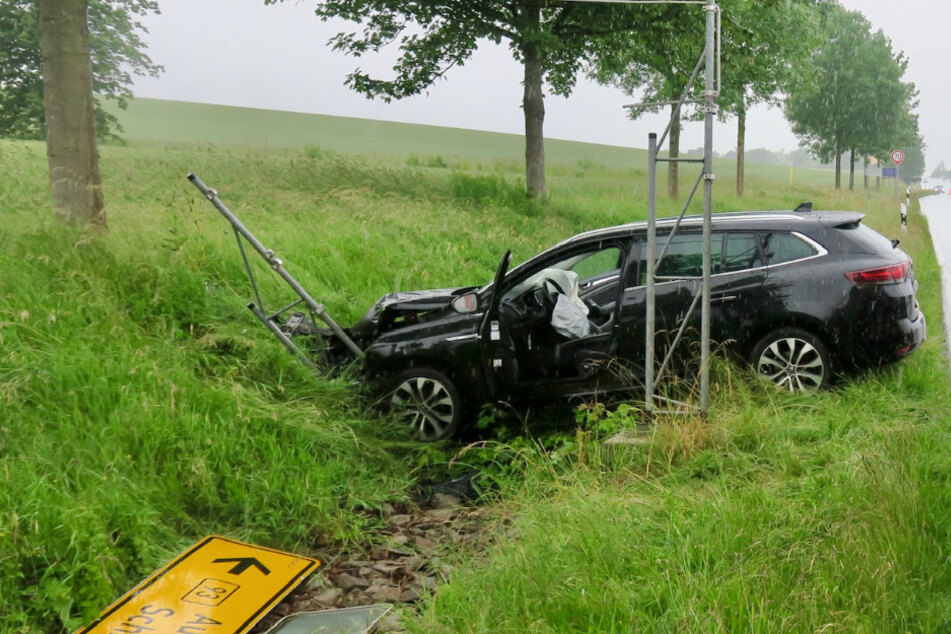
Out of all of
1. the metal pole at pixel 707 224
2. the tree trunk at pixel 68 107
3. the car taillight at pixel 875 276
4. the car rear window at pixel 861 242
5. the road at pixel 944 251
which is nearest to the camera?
the metal pole at pixel 707 224

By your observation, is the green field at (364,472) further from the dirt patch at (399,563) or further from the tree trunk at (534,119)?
the tree trunk at (534,119)

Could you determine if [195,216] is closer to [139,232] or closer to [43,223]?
[139,232]

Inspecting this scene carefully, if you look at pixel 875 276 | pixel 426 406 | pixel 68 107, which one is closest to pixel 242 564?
pixel 426 406

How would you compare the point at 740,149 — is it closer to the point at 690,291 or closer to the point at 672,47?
the point at 672,47

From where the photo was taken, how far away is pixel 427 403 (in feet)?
25.9

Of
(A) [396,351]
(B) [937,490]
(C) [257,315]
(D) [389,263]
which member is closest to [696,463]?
(B) [937,490]

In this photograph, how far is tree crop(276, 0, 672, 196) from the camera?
1958 cm

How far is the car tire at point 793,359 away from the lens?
23.6ft

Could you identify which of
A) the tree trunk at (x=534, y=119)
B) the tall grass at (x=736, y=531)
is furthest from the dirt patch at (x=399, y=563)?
the tree trunk at (x=534, y=119)

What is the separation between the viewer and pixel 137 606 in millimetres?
5090

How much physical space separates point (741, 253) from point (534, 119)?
13486 mm

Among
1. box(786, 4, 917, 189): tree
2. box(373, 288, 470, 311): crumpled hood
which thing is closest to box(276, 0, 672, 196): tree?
box(373, 288, 470, 311): crumpled hood

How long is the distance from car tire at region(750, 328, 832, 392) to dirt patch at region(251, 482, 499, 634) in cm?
260

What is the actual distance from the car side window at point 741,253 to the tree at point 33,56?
65.2 feet
